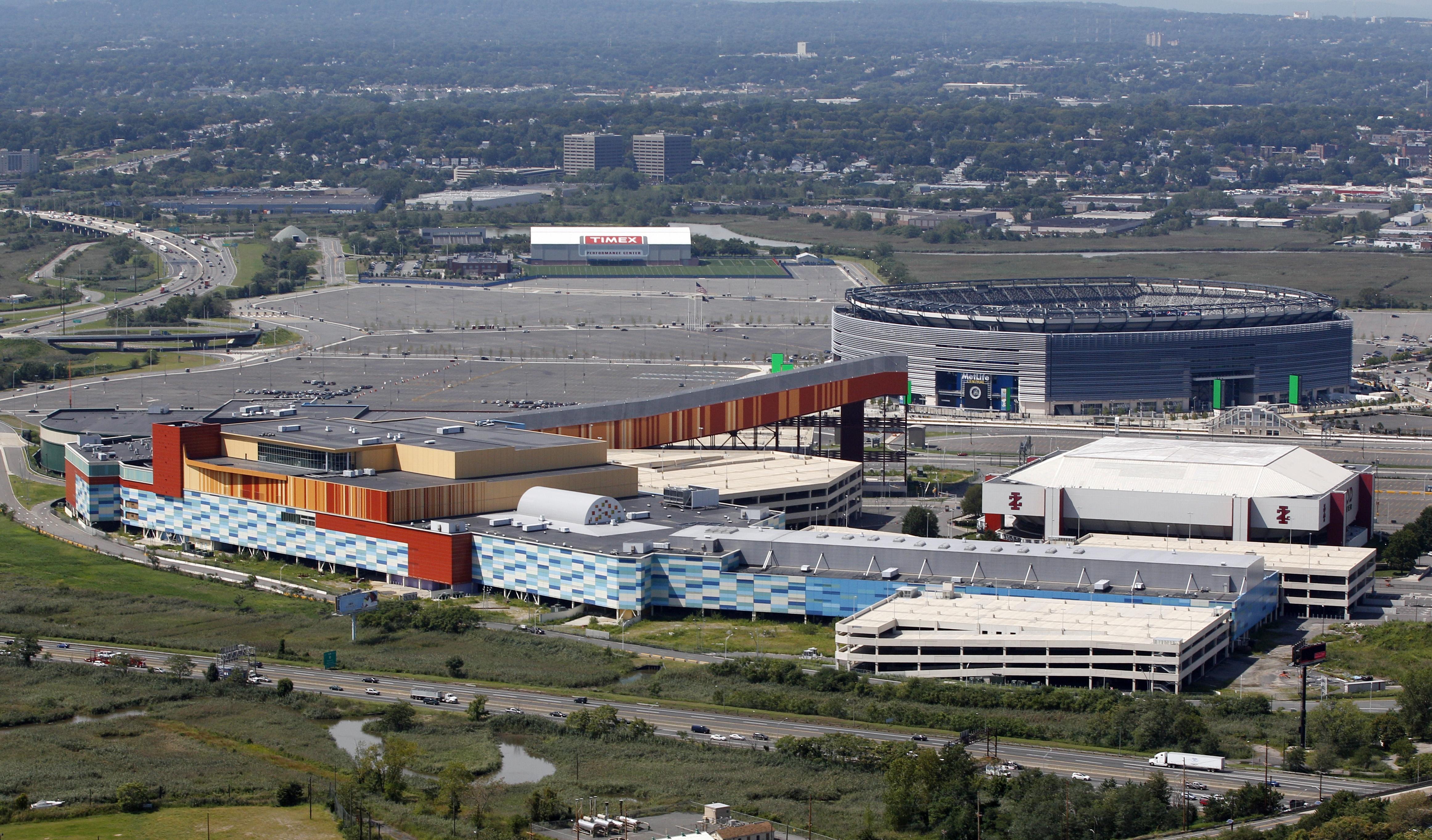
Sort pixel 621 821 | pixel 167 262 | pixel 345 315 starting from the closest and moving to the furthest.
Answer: pixel 621 821
pixel 345 315
pixel 167 262

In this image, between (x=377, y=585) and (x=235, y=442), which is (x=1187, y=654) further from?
(x=235, y=442)

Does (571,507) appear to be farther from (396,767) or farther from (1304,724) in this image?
(1304,724)

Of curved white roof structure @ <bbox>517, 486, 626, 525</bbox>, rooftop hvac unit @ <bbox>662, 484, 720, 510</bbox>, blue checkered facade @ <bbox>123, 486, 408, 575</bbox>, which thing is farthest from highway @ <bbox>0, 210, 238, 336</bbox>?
rooftop hvac unit @ <bbox>662, 484, 720, 510</bbox>

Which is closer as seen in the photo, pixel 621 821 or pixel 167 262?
pixel 621 821

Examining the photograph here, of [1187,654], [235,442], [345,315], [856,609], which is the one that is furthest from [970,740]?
[345,315]

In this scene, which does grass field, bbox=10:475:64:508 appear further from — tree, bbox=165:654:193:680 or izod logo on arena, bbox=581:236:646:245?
izod logo on arena, bbox=581:236:646:245

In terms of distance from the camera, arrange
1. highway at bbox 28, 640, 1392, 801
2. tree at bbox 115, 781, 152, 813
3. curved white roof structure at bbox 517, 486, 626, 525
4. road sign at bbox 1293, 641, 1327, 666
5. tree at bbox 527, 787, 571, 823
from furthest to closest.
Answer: curved white roof structure at bbox 517, 486, 626, 525
road sign at bbox 1293, 641, 1327, 666
highway at bbox 28, 640, 1392, 801
tree at bbox 115, 781, 152, 813
tree at bbox 527, 787, 571, 823

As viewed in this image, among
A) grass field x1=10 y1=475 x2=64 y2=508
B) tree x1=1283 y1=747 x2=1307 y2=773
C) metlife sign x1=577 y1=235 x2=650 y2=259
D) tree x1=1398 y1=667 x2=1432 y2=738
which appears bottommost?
grass field x1=10 y1=475 x2=64 y2=508
